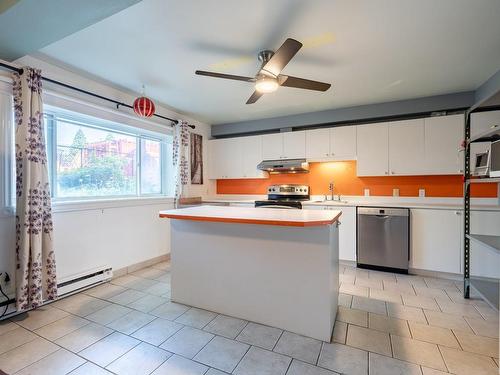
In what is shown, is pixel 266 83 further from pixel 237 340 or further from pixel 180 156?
pixel 180 156

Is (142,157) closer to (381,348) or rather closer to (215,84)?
(215,84)

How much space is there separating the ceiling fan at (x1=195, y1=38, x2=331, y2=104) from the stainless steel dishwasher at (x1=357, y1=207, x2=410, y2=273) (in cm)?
204

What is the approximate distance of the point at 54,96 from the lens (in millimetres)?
2459

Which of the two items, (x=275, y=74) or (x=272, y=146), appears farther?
(x=272, y=146)

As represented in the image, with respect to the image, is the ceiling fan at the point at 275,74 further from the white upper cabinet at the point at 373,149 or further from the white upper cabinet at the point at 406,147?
the white upper cabinet at the point at 406,147

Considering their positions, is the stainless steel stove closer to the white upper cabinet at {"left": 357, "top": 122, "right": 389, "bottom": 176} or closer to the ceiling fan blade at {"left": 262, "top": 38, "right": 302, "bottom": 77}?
the white upper cabinet at {"left": 357, "top": 122, "right": 389, "bottom": 176}

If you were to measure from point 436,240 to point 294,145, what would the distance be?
239 cm

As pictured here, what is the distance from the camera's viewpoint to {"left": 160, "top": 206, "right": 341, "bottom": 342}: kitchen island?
1.82m

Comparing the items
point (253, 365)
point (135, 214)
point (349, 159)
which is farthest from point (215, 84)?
point (253, 365)

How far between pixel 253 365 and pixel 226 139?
151 inches

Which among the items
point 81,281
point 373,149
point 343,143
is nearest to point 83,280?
point 81,281

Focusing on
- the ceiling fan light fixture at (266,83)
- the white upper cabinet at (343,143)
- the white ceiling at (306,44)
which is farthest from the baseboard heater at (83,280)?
the white upper cabinet at (343,143)

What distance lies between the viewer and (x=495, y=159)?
2.10 metres

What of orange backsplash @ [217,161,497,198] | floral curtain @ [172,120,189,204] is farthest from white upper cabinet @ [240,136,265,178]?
floral curtain @ [172,120,189,204]
